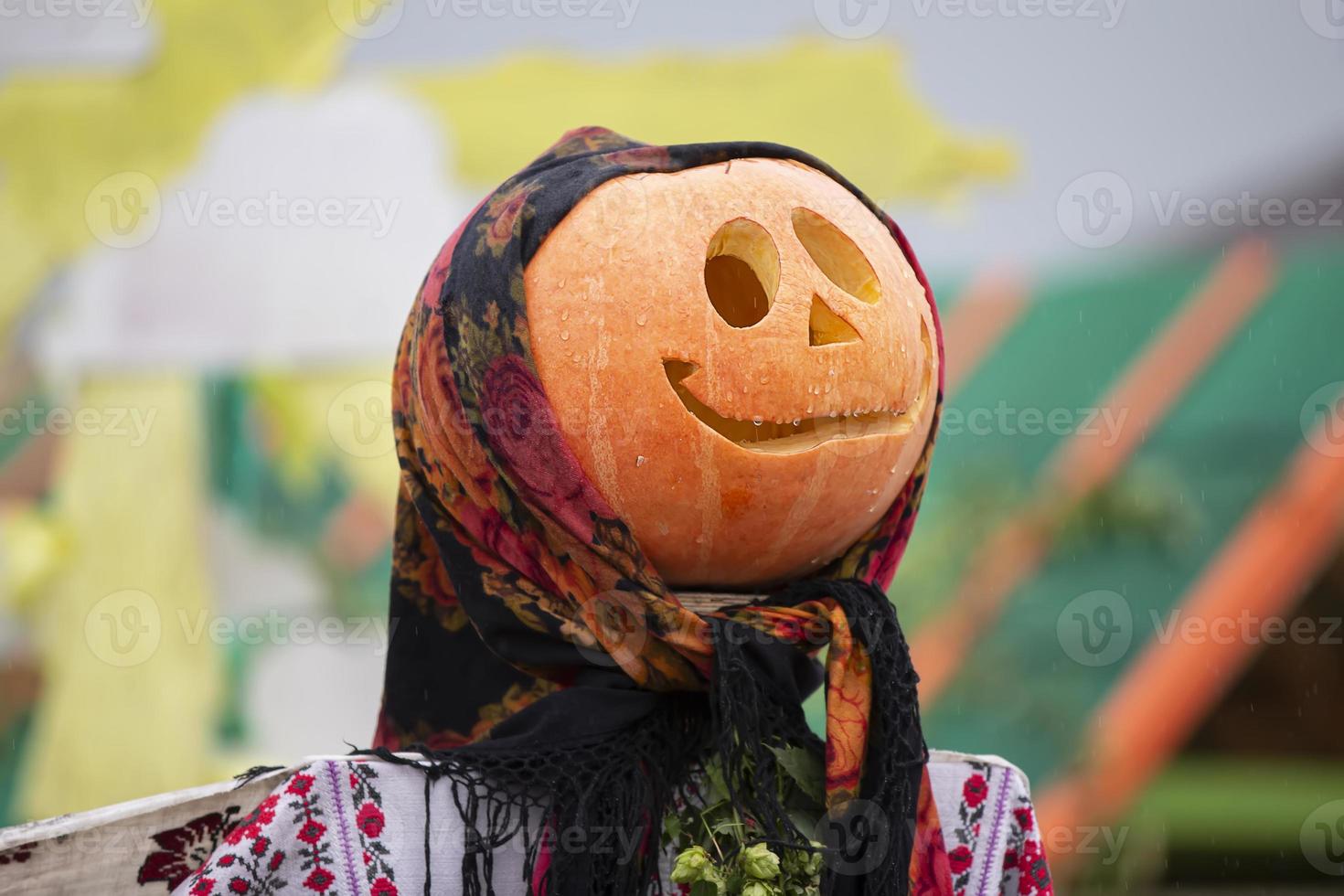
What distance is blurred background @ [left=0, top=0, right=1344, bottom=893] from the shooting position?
4.64 m

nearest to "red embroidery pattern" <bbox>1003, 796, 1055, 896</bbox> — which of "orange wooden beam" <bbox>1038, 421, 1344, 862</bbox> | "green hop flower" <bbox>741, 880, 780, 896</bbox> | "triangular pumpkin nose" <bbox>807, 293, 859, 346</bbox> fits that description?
"green hop flower" <bbox>741, 880, 780, 896</bbox>

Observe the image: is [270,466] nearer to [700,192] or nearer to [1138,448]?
[1138,448]

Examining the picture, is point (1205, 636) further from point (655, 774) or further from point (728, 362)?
point (728, 362)

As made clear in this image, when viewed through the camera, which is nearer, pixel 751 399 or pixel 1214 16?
pixel 751 399

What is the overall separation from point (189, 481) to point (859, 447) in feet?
12.1

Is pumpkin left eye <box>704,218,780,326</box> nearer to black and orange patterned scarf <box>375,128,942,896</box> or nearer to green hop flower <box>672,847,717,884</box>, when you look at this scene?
black and orange patterned scarf <box>375,128,942,896</box>

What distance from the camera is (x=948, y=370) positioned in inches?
187

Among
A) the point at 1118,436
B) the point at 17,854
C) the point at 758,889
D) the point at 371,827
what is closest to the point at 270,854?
the point at 371,827

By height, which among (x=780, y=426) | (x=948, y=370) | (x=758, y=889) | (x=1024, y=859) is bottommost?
(x=1024, y=859)

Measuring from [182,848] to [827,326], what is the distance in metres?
1.03

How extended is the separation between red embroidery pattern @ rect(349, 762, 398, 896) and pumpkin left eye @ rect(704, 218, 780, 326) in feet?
2.27

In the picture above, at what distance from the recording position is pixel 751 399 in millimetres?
1459

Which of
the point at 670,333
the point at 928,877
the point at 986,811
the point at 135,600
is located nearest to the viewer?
the point at 670,333

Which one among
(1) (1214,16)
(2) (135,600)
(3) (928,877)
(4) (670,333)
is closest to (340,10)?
(2) (135,600)
